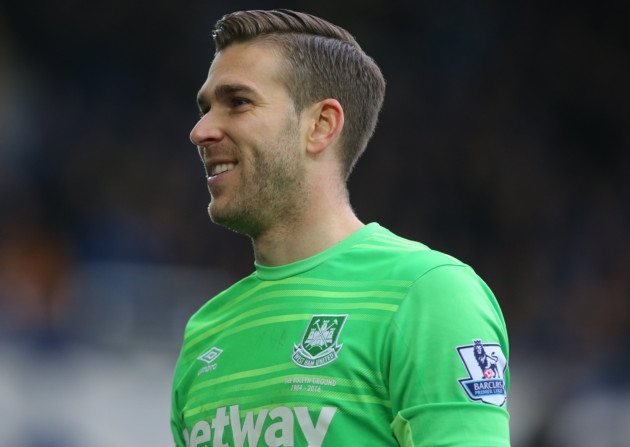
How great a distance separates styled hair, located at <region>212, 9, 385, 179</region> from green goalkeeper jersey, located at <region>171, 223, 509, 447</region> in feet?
0.97

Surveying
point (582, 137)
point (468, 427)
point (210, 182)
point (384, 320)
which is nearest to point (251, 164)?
point (210, 182)

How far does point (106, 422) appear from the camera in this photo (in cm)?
643

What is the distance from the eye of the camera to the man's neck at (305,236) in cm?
253

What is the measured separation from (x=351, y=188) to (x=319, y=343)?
6.74 metres

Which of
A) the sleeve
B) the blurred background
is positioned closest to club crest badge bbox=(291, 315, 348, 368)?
the sleeve

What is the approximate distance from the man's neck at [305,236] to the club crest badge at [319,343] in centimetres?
24

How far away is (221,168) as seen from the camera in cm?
256

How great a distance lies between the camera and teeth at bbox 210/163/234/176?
2.54 meters

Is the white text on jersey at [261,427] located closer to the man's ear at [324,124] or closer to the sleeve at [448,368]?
the sleeve at [448,368]

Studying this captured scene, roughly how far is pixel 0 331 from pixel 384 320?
485cm

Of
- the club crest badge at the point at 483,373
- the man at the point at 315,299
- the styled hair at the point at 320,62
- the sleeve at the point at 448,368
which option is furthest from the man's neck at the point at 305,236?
the club crest badge at the point at 483,373

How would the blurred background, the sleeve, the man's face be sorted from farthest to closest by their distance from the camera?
the blurred background
the man's face
the sleeve

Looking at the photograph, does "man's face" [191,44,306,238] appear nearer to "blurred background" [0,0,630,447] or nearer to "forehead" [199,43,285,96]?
"forehead" [199,43,285,96]

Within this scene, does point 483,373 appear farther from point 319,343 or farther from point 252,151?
point 252,151
